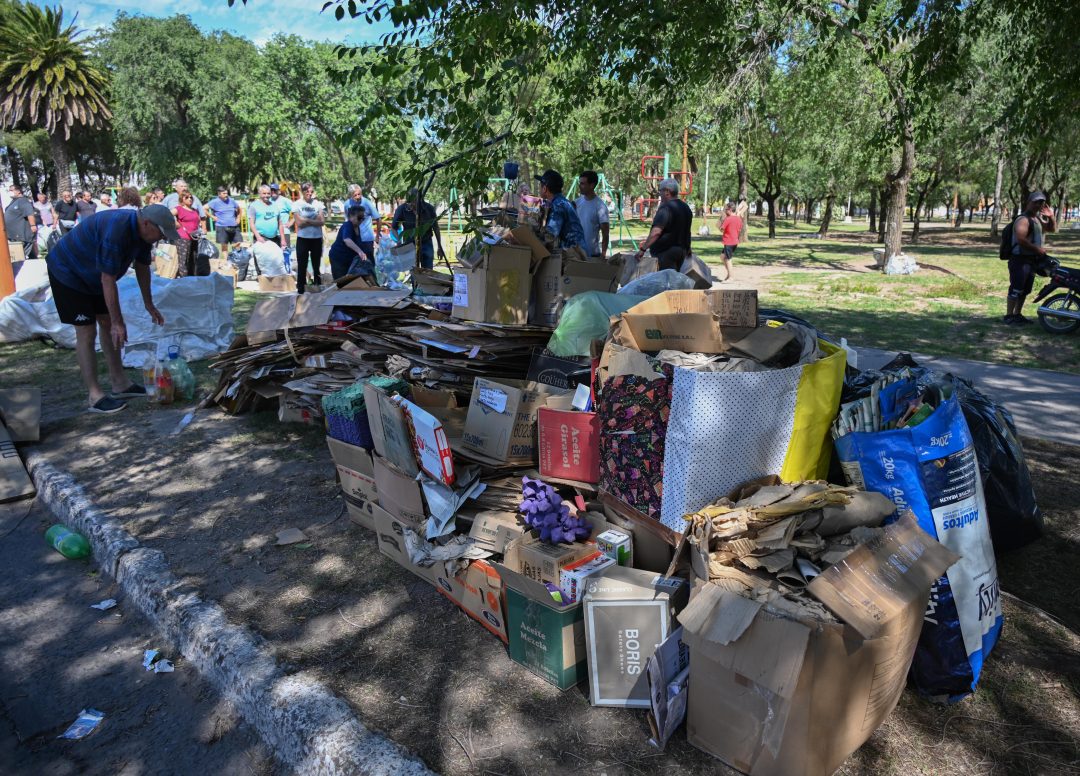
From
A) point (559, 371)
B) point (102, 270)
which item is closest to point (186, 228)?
point (102, 270)

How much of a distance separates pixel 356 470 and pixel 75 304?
381cm

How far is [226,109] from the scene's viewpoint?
43562 mm

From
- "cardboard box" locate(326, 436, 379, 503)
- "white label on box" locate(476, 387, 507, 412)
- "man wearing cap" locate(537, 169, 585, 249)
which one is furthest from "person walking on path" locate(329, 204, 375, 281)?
"white label on box" locate(476, 387, 507, 412)

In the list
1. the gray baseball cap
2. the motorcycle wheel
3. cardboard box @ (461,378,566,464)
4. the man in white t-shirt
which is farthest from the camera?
the motorcycle wheel

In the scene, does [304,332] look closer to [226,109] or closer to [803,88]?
[803,88]

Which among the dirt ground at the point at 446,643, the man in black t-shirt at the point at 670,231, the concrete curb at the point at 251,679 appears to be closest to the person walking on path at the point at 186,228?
the dirt ground at the point at 446,643

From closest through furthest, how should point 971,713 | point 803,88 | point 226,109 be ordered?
point 971,713
point 803,88
point 226,109

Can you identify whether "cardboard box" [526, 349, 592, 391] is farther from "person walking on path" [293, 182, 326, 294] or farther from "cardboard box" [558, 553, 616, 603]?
"person walking on path" [293, 182, 326, 294]

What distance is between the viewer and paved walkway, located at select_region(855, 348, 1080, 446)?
5250mm

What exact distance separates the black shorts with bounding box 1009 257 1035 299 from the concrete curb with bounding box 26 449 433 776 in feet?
32.6

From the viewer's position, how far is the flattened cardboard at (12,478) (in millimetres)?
4590

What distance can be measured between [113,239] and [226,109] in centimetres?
4409

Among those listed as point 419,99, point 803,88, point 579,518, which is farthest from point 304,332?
point 803,88

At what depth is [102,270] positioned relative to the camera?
18.5ft
